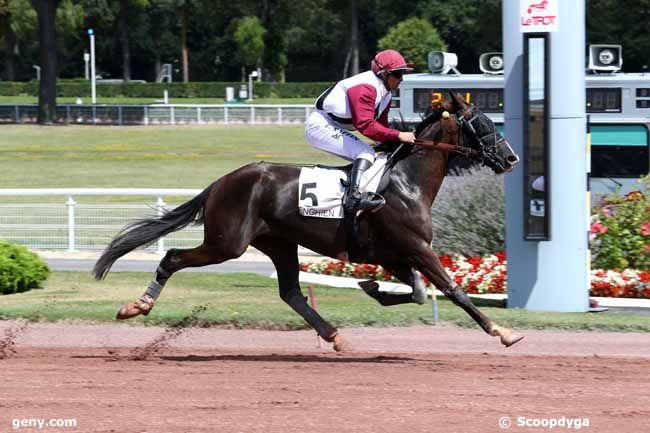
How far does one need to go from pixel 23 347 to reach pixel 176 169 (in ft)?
80.9

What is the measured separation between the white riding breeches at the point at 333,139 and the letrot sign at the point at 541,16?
10.6 feet

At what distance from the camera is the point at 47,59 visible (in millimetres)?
48156

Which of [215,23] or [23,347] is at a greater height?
[215,23]

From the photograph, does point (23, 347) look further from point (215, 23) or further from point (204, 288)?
point (215, 23)

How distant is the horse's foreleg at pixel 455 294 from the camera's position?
8391 mm

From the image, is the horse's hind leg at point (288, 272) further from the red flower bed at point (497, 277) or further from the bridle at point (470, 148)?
the red flower bed at point (497, 277)

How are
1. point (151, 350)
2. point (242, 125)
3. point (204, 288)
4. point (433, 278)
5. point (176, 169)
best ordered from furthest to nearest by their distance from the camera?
point (242, 125), point (176, 169), point (204, 288), point (151, 350), point (433, 278)

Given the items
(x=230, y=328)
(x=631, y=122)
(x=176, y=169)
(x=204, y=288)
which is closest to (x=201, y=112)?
(x=176, y=169)

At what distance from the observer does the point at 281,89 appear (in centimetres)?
6569

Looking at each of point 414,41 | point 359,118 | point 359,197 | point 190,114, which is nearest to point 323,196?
point 359,197

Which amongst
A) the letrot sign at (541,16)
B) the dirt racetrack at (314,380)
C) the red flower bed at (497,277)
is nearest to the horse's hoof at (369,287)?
the dirt racetrack at (314,380)

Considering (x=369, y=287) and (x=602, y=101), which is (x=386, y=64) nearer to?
(x=369, y=287)

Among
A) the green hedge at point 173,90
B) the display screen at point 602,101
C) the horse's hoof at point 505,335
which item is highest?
the green hedge at point 173,90

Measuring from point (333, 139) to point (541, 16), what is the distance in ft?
11.3
